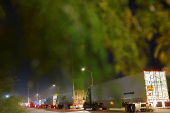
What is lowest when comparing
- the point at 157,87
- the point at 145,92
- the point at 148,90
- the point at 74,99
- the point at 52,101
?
the point at 52,101

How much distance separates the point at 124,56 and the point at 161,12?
0.98 meters

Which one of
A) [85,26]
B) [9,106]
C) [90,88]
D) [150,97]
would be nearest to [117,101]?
[150,97]

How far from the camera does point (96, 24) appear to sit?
4078 mm

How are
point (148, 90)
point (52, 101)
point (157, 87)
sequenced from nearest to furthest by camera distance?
point (148, 90)
point (157, 87)
point (52, 101)

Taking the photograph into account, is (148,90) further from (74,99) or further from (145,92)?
(74,99)

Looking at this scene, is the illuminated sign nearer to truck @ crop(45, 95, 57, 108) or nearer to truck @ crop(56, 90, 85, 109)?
truck @ crop(56, 90, 85, 109)

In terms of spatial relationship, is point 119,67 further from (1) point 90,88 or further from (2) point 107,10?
(1) point 90,88

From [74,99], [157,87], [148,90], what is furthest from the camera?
[74,99]

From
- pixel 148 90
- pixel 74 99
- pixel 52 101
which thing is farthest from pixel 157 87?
pixel 52 101

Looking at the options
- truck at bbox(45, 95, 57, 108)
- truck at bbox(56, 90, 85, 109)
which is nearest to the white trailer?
truck at bbox(56, 90, 85, 109)

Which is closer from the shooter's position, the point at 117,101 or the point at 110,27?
the point at 110,27

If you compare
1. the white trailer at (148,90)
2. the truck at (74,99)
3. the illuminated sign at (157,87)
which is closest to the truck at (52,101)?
the truck at (74,99)

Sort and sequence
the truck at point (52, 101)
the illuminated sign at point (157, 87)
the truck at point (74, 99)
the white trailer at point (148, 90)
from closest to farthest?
the white trailer at point (148, 90)
the illuminated sign at point (157, 87)
the truck at point (74, 99)
the truck at point (52, 101)

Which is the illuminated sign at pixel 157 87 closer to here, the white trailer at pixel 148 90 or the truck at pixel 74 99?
the white trailer at pixel 148 90
